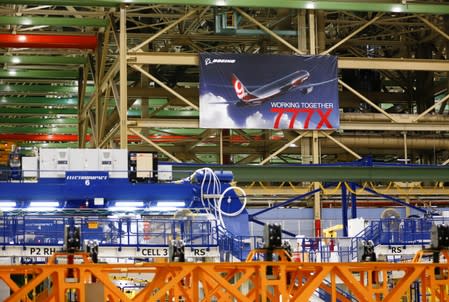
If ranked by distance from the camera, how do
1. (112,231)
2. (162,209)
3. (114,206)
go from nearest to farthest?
(112,231), (114,206), (162,209)

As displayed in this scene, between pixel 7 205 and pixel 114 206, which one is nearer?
pixel 7 205

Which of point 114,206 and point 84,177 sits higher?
point 84,177

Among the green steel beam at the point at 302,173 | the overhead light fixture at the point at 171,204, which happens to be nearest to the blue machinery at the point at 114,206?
the overhead light fixture at the point at 171,204

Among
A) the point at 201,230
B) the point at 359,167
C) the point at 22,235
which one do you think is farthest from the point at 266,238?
the point at 359,167

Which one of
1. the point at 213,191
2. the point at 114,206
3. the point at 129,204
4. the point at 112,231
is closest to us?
the point at 112,231

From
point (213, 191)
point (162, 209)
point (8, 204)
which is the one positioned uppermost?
point (213, 191)

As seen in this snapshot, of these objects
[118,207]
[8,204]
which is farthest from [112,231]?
[8,204]

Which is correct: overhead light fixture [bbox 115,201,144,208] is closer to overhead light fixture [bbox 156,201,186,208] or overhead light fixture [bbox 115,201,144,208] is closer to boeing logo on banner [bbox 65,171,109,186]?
overhead light fixture [bbox 156,201,186,208]

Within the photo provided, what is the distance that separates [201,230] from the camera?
Answer: 39750mm

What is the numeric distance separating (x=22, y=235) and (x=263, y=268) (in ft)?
50.3

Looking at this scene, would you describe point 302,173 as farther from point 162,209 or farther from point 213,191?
point 162,209

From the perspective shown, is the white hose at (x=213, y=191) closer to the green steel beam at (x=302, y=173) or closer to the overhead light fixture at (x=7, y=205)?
the green steel beam at (x=302, y=173)

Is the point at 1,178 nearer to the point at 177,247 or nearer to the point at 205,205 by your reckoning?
the point at 205,205

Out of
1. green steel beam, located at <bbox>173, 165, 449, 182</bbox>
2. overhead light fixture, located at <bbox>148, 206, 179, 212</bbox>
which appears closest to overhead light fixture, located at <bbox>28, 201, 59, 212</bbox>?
overhead light fixture, located at <bbox>148, 206, 179, 212</bbox>
